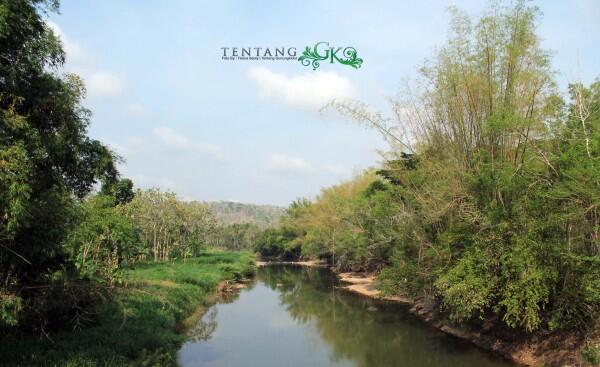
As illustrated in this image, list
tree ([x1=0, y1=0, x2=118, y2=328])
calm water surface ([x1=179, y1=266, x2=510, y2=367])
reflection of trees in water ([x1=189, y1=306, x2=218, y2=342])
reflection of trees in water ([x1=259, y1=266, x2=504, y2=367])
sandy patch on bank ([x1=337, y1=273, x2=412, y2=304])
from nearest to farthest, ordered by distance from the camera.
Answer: tree ([x1=0, y1=0, x2=118, y2=328]), calm water surface ([x1=179, y1=266, x2=510, y2=367]), reflection of trees in water ([x1=259, y1=266, x2=504, y2=367]), reflection of trees in water ([x1=189, y1=306, x2=218, y2=342]), sandy patch on bank ([x1=337, y1=273, x2=412, y2=304])

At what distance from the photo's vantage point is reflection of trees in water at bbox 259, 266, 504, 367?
1703cm

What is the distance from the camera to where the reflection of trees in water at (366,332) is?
1703 centimetres

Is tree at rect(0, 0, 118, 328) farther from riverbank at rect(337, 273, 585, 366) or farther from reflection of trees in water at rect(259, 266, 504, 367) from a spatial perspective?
riverbank at rect(337, 273, 585, 366)

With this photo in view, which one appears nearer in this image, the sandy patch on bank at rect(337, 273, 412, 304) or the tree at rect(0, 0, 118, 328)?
the tree at rect(0, 0, 118, 328)

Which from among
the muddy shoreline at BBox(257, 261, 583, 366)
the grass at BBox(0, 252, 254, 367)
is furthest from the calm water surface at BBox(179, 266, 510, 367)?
the grass at BBox(0, 252, 254, 367)

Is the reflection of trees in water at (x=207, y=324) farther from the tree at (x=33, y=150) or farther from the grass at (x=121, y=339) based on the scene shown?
the tree at (x=33, y=150)

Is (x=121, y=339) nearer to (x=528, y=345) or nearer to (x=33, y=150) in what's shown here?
(x=33, y=150)

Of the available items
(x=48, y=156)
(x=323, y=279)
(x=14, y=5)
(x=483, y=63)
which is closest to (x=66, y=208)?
(x=48, y=156)

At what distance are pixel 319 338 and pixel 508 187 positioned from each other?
11180 mm

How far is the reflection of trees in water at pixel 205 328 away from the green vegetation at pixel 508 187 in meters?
10.5

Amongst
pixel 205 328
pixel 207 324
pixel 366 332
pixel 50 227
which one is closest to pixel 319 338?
pixel 366 332

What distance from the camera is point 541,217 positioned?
14711mm

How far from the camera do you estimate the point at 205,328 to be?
21.5 metres

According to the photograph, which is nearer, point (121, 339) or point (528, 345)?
point (121, 339)
